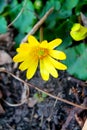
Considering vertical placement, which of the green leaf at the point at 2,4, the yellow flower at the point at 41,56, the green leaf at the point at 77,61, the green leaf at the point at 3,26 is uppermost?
the green leaf at the point at 2,4

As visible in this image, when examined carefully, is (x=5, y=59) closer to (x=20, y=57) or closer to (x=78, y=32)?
(x=20, y=57)

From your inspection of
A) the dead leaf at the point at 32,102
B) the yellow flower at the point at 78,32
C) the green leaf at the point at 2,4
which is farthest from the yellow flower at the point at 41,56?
the green leaf at the point at 2,4

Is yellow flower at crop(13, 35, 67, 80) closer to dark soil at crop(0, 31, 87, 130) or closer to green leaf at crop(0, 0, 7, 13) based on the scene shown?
dark soil at crop(0, 31, 87, 130)

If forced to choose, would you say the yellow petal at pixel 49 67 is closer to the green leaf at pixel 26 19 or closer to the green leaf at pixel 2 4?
the green leaf at pixel 26 19

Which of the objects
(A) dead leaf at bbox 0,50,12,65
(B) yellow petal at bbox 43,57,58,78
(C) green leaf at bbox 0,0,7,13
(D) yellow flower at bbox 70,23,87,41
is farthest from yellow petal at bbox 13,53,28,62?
(C) green leaf at bbox 0,0,7,13

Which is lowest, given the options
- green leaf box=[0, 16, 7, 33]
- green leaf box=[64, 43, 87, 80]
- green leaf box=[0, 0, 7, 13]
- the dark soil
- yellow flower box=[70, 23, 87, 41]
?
the dark soil

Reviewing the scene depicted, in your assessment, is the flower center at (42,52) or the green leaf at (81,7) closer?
the flower center at (42,52)

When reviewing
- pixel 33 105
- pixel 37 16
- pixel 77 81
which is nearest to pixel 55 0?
pixel 37 16
